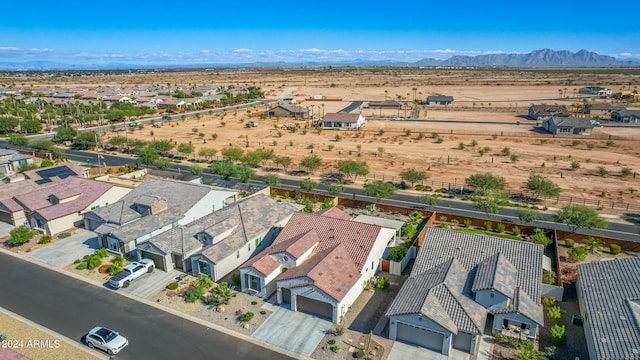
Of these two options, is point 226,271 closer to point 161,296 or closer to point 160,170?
point 161,296

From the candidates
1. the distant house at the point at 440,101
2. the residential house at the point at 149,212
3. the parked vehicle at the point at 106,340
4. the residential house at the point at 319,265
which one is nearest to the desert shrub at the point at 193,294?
the residential house at the point at 319,265

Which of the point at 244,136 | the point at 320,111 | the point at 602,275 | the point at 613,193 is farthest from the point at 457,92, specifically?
the point at 602,275

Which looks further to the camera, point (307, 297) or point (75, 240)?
point (75, 240)

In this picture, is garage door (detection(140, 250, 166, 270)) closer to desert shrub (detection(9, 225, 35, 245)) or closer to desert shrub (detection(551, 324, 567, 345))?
desert shrub (detection(9, 225, 35, 245))

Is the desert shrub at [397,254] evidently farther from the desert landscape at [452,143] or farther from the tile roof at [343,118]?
the tile roof at [343,118]

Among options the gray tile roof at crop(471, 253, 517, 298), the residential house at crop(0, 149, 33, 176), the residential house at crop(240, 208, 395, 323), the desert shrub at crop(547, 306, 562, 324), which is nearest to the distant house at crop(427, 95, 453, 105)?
the residential house at crop(240, 208, 395, 323)
